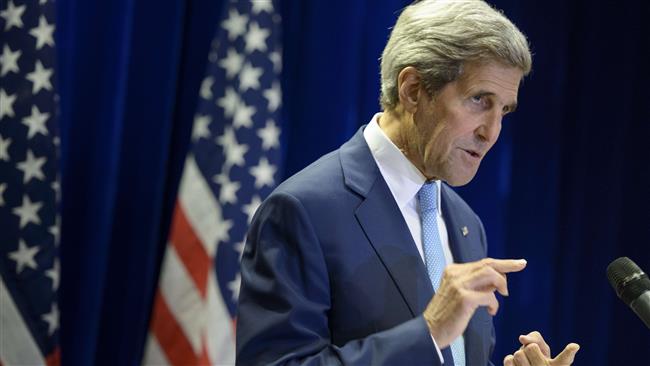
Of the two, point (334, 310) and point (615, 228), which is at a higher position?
point (334, 310)

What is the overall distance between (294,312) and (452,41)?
2.07 feet

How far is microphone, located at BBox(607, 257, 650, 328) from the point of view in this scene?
1.58 meters

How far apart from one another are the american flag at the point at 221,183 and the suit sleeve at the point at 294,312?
4.61 ft

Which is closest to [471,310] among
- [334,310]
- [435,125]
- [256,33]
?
[334,310]

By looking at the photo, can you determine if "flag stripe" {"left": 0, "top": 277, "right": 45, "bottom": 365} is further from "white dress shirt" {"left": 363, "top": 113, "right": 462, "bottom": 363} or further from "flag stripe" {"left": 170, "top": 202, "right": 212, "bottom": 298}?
"white dress shirt" {"left": 363, "top": 113, "right": 462, "bottom": 363}

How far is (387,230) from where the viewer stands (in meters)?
1.86

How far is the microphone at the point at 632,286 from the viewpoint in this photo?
5.19 feet

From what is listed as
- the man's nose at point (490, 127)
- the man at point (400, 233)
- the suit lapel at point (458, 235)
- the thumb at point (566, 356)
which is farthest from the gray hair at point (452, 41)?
the thumb at point (566, 356)

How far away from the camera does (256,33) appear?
3295mm

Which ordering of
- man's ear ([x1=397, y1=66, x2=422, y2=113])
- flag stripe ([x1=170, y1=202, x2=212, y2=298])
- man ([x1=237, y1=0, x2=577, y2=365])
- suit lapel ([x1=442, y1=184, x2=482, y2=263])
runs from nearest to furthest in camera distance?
man ([x1=237, y1=0, x2=577, y2=365])
man's ear ([x1=397, y1=66, x2=422, y2=113])
suit lapel ([x1=442, y1=184, x2=482, y2=263])
flag stripe ([x1=170, y1=202, x2=212, y2=298])

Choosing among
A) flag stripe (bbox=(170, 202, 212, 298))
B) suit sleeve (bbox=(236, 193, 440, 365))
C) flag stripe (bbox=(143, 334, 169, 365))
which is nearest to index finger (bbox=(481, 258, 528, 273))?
suit sleeve (bbox=(236, 193, 440, 365))

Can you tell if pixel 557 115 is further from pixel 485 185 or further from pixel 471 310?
pixel 471 310

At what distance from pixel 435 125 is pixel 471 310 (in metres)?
0.47

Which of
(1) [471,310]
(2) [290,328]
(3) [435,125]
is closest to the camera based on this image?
(1) [471,310]
